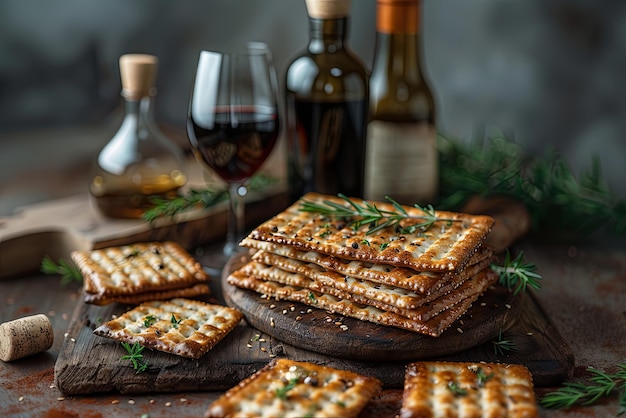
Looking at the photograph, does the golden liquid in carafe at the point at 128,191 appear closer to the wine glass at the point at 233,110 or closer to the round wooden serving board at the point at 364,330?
the wine glass at the point at 233,110

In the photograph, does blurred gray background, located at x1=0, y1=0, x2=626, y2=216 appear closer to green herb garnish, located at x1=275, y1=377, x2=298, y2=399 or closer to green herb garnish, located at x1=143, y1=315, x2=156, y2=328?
green herb garnish, located at x1=143, y1=315, x2=156, y2=328

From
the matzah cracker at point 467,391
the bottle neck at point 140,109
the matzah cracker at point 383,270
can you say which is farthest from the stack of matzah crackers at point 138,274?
the matzah cracker at point 467,391

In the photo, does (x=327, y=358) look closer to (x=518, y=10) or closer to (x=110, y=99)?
(x=518, y=10)

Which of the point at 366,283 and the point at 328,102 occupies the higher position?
the point at 328,102

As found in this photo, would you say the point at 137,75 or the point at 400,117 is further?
the point at 400,117

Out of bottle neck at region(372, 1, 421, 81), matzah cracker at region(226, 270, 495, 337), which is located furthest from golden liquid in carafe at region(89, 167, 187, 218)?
bottle neck at region(372, 1, 421, 81)

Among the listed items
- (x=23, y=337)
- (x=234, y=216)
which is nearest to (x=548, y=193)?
A: (x=234, y=216)

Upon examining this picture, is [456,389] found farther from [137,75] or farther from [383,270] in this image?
[137,75]
